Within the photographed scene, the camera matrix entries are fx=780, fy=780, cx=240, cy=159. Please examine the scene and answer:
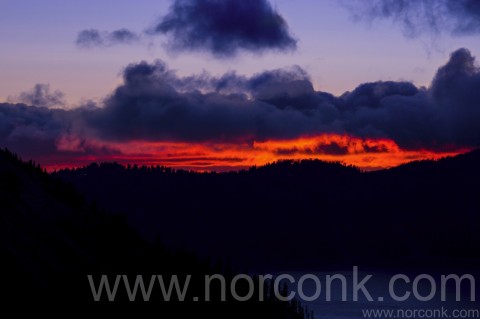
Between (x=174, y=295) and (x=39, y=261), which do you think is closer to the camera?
(x=39, y=261)

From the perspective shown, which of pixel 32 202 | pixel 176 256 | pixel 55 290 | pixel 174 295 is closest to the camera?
pixel 55 290

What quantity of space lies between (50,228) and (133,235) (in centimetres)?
3548

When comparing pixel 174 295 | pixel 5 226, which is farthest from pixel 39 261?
pixel 174 295

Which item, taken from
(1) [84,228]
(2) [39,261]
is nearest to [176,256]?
(1) [84,228]

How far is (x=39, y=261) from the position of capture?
4865 inches

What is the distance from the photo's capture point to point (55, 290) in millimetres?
114812

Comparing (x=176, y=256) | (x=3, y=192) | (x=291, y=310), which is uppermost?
(x=3, y=192)

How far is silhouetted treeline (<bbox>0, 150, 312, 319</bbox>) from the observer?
112 m

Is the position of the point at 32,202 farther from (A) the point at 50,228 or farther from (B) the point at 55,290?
(B) the point at 55,290

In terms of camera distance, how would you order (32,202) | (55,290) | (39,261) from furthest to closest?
(32,202)
(39,261)
(55,290)

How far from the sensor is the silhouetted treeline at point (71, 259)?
11219 cm

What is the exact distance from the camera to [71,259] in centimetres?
13325

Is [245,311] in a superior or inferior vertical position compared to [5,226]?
inferior

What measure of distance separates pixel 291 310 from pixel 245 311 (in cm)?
4016
